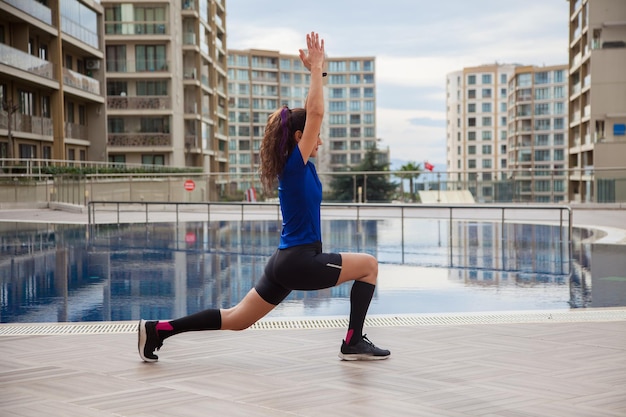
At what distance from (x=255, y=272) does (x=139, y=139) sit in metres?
50.4

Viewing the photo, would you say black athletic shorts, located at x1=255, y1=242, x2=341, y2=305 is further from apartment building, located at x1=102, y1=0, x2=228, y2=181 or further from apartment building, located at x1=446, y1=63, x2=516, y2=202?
apartment building, located at x1=446, y1=63, x2=516, y2=202

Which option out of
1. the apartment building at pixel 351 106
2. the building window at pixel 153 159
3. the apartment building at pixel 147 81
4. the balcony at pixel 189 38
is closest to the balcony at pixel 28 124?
the apartment building at pixel 147 81

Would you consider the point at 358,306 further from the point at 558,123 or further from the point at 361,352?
the point at 558,123

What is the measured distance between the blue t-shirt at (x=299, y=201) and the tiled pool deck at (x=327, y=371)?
0.86m

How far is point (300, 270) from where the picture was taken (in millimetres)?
5262

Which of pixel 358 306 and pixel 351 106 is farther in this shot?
pixel 351 106

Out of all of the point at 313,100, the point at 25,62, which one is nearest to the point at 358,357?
the point at 313,100

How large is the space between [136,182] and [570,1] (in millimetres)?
48364

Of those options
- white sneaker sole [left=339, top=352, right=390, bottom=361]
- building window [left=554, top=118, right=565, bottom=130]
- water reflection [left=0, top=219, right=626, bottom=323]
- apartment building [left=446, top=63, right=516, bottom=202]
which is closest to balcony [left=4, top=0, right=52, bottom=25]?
water reflection [left=0, top=219, right=626, bottom=323]

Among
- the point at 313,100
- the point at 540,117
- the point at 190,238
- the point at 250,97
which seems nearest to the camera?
the point at 313,100

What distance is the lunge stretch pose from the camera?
16.9 feet

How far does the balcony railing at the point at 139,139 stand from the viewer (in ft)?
198

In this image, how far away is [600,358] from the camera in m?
5.53

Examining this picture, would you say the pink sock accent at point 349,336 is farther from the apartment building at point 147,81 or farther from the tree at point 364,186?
the apartment building at point 147,81
